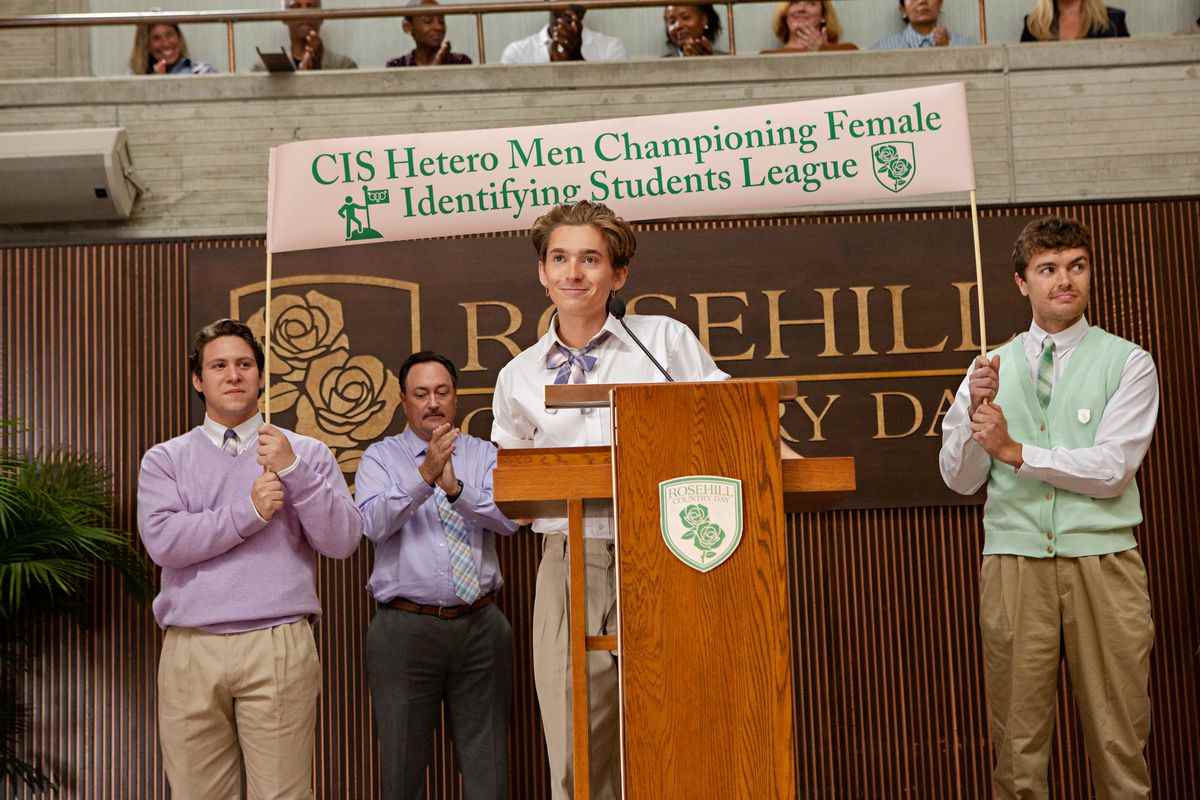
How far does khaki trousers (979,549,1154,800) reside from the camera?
3092 millimetres

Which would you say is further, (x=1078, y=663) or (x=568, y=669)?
(x=1078, y=663)

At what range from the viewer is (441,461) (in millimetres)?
3449

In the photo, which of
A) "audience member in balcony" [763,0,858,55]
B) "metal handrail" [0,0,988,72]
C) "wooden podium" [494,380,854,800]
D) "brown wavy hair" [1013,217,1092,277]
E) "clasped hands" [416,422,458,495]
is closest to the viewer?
"wooden podium" [494,380,854,800]

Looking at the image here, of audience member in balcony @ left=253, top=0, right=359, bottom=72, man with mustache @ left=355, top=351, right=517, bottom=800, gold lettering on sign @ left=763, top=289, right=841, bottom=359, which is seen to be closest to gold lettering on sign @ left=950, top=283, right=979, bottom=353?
gold lettering on sign @ left=763, top=289, right=841, bottom=359

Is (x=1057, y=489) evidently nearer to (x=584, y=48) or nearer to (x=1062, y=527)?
(x=1062, y=527)

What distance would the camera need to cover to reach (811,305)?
15.0 ft

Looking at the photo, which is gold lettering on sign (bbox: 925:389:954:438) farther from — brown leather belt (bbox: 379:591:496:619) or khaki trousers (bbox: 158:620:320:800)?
khaki trousers (bbox: 158:620:320:800)

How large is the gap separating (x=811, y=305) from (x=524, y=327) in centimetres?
102

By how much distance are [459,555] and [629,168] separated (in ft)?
3.95

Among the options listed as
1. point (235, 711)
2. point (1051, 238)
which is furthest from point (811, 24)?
point (235, 711)

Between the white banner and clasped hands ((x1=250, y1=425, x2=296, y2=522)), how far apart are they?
1.82ft

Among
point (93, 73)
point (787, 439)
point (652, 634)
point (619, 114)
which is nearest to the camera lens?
point (652, 634)

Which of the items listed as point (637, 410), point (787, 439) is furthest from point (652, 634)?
point (787, 439)

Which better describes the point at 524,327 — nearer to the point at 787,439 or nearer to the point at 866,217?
the point at 787,439
